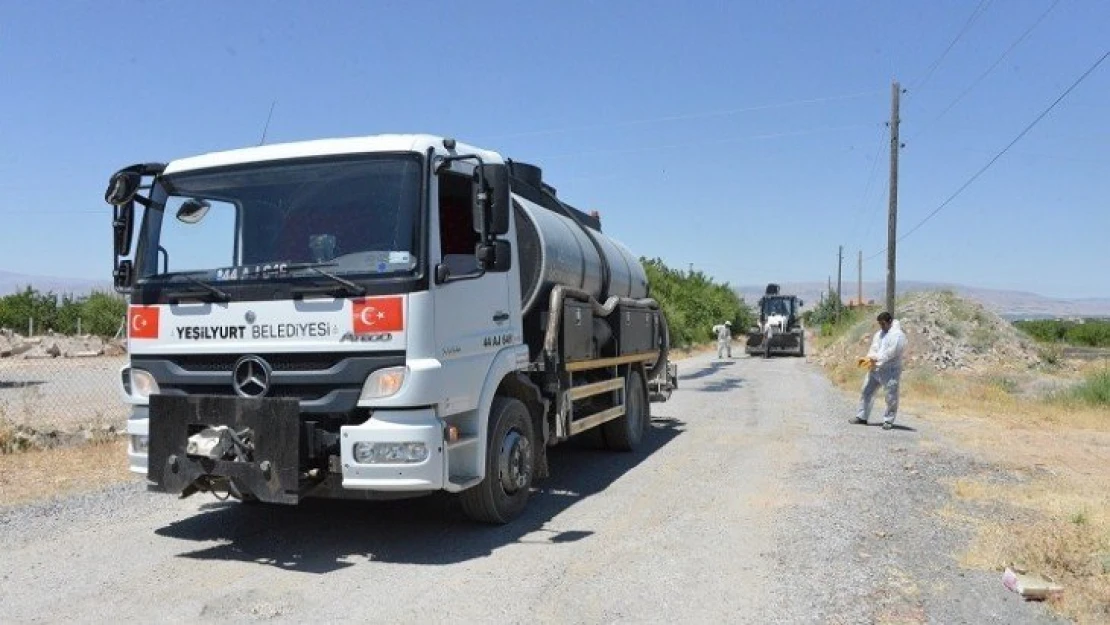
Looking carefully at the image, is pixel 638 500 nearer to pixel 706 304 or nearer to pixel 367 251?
pixel 367 251

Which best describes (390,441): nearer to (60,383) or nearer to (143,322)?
(143,322)

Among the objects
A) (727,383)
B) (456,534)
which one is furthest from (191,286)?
(727,383)

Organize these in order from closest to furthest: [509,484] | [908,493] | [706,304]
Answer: [509,484] < [908,493] < [706,304]

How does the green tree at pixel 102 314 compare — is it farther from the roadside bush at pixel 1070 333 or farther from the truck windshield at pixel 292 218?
the roadside bush at pixel 1070 333

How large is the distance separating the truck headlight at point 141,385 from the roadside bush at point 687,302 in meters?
31.7

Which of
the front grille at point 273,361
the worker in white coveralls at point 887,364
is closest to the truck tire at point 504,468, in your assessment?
the front grille at point 273,361

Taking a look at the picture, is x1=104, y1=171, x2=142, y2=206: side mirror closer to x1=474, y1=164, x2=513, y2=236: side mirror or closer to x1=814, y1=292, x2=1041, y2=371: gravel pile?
x1=474, y1=164, x2=513, y2=236: side mirror

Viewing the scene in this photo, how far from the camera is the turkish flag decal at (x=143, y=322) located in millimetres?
5883

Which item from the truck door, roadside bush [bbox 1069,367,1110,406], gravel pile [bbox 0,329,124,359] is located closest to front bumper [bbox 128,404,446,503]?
the truck door

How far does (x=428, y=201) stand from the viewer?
5559mm

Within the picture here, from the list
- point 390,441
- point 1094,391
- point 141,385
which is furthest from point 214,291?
point 1094,391

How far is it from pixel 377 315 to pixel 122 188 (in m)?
2.26

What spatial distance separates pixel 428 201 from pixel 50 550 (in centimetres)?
351

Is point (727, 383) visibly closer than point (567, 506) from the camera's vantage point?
No
